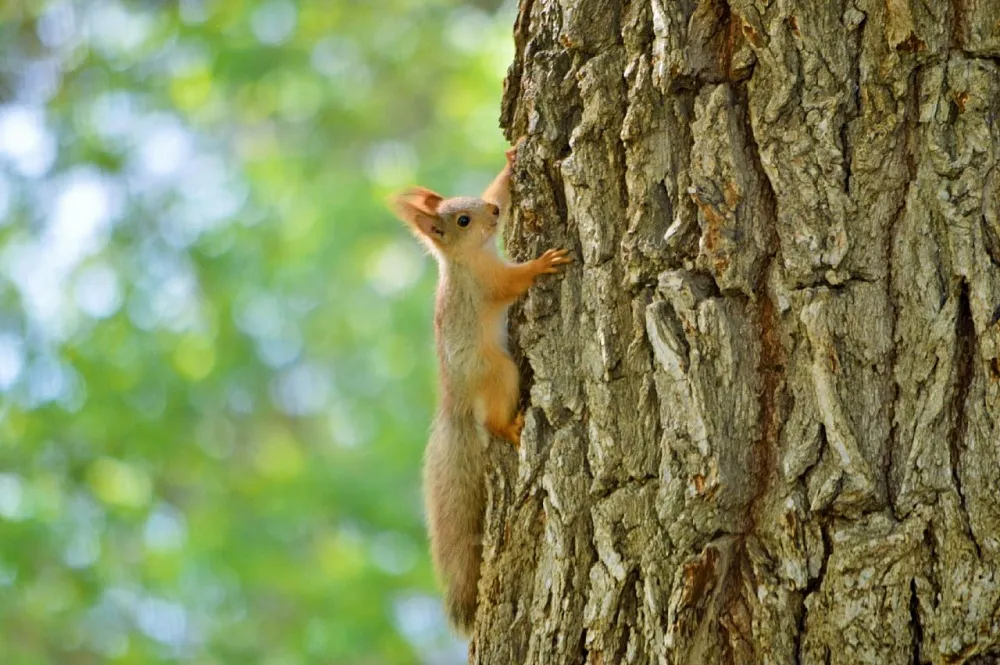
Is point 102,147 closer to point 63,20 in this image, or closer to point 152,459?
point 63,20

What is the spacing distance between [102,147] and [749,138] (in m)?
6.70

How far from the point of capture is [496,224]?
3.69 m

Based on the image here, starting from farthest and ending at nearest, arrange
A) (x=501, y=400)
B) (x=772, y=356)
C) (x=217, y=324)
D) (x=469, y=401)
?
(x=217, y=324) → (x=469, y=401) → (x=501, y=400) → (x=772, y=356)

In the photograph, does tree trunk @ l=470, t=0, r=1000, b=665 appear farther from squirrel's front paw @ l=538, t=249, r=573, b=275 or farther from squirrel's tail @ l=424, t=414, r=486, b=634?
squirrel's tail @ l=424, t=414, r=486, b=634

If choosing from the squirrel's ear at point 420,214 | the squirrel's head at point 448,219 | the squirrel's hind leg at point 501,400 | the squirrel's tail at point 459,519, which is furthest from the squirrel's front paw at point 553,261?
the squirrel's ear at point 420,214

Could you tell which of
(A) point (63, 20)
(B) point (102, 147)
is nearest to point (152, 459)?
Answer: (B) point (102, 147)

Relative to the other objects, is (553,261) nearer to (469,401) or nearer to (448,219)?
(469,401)

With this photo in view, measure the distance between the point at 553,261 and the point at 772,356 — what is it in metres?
0.56

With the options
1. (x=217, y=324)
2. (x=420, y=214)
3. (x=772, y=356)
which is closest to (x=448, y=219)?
(x=420, y=214)

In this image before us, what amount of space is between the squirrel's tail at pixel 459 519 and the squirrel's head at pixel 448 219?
3.02 feet

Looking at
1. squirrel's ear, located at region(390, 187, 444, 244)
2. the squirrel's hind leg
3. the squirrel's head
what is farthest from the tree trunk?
squirrel's ear, located at region(390, 187, 444, 244)

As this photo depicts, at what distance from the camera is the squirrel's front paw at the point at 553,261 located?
2506 millimetres

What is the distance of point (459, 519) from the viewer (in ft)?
8.95

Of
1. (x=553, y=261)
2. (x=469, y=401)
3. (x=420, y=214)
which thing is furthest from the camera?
(x=420, y=214)
